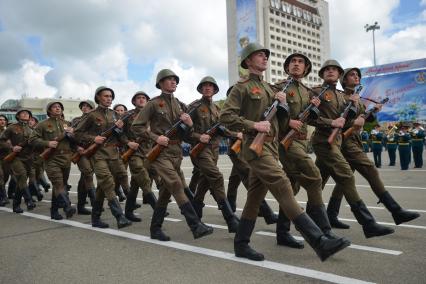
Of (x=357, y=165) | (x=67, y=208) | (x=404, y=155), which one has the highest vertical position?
(x=357, y=165)

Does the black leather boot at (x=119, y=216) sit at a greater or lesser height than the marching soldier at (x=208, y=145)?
lesser

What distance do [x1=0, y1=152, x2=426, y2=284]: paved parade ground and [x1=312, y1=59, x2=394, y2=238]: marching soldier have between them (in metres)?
0.25

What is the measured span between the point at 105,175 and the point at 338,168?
3325 millimetres

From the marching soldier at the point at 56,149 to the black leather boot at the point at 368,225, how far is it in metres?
4.56

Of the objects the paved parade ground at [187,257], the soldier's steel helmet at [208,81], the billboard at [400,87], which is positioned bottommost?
the paved parade ground at [187,257]

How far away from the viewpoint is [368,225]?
4797mm

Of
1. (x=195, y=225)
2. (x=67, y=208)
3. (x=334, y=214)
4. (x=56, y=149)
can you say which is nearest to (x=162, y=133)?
(x=195, y=225)

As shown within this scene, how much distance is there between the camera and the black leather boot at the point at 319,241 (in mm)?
3615

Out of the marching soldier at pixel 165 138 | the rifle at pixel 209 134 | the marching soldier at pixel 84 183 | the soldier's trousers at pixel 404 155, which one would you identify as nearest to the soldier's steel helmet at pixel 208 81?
the rifle at pixel 209 134

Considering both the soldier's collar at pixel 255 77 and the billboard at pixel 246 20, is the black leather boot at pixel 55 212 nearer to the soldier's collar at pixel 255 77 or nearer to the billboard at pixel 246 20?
the soldier's collar at pixel 255 77

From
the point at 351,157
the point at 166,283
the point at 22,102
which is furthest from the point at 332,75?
the point at 22,102

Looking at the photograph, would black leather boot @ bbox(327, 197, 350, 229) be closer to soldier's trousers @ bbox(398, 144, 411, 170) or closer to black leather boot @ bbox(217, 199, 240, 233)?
black leather boot @ bbox(217, 199, 240, 233)

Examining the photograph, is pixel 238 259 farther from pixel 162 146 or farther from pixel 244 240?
pixel 162 146

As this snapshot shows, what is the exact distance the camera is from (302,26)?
422 feet
